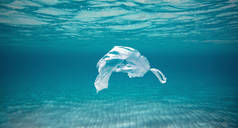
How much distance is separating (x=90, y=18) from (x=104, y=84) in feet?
30.6

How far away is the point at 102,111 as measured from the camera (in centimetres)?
998

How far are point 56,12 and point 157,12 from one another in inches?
308

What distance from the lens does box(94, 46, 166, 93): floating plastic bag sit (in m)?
5.98

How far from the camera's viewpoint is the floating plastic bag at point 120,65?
19.6 feet

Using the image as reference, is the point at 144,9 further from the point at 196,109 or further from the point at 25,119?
the point at 25,119

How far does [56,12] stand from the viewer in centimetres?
1195

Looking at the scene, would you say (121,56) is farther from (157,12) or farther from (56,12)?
(56,12)

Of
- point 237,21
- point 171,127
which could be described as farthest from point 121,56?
point 237,21

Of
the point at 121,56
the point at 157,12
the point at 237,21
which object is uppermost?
the point at 157,12

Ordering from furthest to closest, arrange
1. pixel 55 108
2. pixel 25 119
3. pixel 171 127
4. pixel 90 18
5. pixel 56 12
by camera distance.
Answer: pixel 90 18 < pixel 56 12 < pixel 55 108 < pixel 25 119 < pixel 171 127

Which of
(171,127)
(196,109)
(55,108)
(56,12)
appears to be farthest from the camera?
(56,12)

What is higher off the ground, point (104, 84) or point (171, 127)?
point (104, 84)

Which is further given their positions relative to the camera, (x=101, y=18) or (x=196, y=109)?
(x=101, y=18)

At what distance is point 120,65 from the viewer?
646cm
